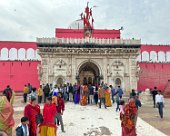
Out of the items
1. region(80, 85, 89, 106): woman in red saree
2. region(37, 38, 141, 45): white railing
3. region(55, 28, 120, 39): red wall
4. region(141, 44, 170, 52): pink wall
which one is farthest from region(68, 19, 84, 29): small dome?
region(80, 85, 89, 106): woman in red saree

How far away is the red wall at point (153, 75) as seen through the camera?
31656 mm

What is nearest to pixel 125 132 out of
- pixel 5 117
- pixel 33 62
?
pixel 5 117

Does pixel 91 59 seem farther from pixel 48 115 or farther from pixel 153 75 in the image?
pixel 48 115

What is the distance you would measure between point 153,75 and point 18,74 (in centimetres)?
1598

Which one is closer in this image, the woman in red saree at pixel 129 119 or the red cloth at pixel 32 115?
the red cloth at pixel 32 115

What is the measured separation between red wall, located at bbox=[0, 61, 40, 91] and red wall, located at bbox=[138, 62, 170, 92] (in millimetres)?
12534

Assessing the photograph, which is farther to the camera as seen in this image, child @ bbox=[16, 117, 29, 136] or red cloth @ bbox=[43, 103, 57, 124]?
red cloth @ bbox=[43, 103, 57, 124]

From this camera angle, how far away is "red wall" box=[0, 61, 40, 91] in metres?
30.0

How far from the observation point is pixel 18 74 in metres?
30.3

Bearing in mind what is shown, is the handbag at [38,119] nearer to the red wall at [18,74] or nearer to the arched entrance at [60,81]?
the arched entrance at [60,81]

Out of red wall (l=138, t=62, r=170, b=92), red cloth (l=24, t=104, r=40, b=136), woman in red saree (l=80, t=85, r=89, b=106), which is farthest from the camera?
red wall (l=138, t=62, r=170, b=92)

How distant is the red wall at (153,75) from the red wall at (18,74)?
12534 millimetres

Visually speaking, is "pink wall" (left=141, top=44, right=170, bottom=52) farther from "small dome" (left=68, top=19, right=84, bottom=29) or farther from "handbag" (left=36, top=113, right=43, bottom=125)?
"handbag" (left=36, top=113, right=43, bottom=125)

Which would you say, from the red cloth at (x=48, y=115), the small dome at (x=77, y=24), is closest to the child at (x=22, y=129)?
the red cloth at (x=48, y=115)
